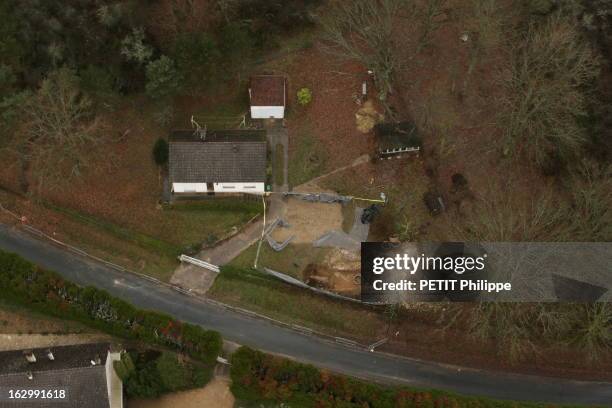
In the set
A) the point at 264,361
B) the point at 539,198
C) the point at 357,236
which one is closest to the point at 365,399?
the point at 264,361

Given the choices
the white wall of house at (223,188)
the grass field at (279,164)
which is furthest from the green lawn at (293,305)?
the grass field at (279,164)

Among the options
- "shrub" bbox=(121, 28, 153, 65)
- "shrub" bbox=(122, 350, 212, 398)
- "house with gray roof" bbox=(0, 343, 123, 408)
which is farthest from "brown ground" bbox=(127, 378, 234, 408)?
"shrub" bbox=(121, 28, 153, 65)

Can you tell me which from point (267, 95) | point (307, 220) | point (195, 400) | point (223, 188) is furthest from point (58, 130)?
point (195, 400)

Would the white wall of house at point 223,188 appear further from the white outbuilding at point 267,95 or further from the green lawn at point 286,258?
the white outbuilding at point 267,95

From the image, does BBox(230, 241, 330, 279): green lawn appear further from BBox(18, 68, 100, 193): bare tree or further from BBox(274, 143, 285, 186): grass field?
BBox(18, 68, 100, 193): bare tree

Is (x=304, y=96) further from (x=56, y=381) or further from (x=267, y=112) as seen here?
(x=56, y=381)

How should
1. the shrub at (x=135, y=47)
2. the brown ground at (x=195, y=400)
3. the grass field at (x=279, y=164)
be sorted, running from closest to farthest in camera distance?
1. the brown ground at (x=195, y=400)
2. the shrub at (x=135, y=47)
3. the grass field at (x=279, y=164)

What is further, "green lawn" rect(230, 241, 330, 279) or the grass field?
the grass field
